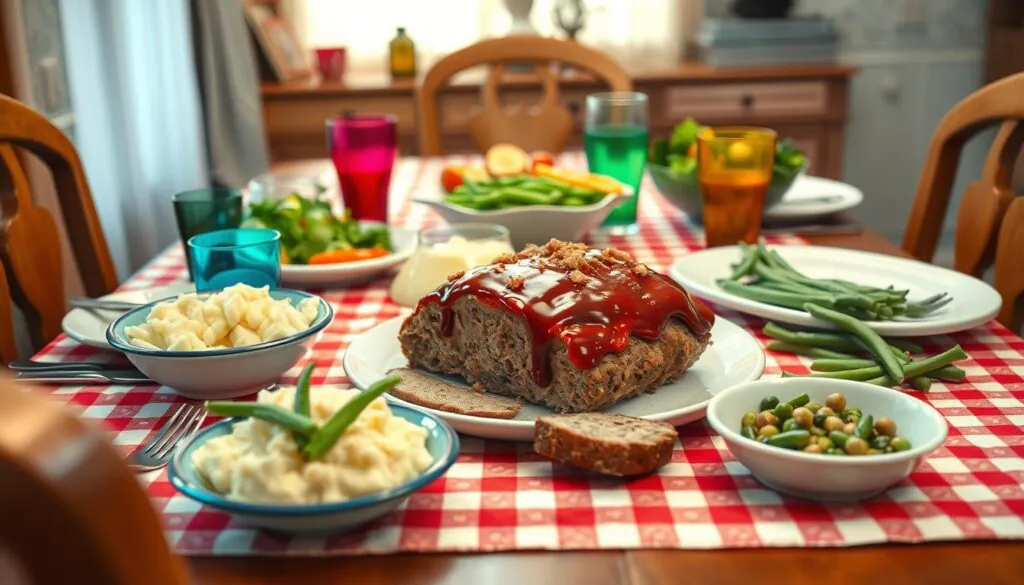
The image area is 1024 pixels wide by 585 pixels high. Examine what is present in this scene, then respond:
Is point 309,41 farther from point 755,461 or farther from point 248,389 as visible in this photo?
point 755,461

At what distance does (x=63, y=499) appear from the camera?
1.51 ft

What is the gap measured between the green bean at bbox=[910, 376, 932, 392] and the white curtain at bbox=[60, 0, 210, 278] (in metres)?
2.27

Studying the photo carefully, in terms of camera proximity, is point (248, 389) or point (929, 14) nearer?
point (248, 389)

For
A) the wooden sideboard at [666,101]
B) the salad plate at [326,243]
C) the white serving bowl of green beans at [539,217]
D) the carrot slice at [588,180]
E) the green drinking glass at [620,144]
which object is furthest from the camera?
the wooden sideboard at [666,101]

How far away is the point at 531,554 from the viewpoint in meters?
0.81

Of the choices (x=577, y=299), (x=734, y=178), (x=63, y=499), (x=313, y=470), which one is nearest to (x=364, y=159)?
(x=734, y=178)

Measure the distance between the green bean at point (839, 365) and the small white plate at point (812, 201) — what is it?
803mm

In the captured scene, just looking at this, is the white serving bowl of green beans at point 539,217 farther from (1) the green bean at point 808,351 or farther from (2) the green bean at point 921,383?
(2) the green bean at point 921,383

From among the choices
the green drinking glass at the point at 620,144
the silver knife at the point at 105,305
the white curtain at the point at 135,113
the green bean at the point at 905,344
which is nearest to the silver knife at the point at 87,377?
the silver knife at the point at 105,305

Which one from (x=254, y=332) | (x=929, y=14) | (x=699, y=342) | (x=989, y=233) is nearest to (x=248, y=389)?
(x=254, y=332)

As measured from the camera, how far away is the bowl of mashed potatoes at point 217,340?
1095 millimetres

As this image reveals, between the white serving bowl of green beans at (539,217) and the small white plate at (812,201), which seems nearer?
the white serving bowl of green beans at (539,217)

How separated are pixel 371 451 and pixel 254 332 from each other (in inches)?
15.4

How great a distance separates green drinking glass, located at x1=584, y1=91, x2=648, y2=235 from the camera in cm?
197
